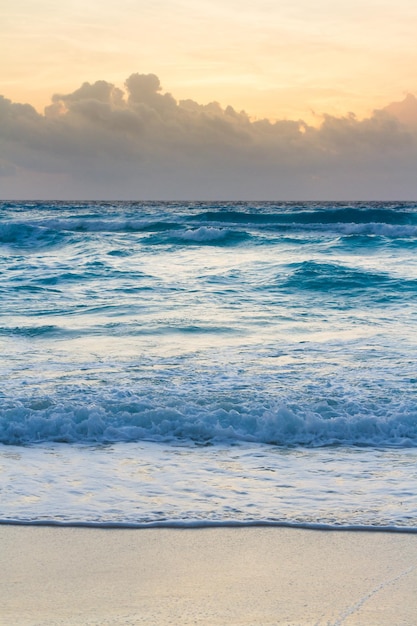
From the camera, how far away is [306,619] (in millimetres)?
2871

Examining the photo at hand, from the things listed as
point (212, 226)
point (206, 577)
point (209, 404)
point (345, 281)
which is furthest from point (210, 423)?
point (212, 226)

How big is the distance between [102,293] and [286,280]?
13.4 ft

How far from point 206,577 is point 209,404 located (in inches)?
111

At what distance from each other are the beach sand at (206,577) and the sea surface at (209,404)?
7.3 inches

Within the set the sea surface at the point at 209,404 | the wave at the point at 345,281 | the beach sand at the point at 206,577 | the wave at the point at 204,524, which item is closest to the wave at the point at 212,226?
the wave at the point at 345,281

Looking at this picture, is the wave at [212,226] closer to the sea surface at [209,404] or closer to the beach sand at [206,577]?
the sea surface at [209,404]

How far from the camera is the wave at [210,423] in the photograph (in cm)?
544

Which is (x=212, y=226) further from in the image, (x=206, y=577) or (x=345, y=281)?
(x=206, y=577)

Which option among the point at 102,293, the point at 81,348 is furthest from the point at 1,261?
the point at 81,348

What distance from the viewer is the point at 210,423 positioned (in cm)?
563

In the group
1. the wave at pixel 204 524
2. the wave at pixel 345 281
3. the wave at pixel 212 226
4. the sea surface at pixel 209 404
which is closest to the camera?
the wave at pixel 204 524

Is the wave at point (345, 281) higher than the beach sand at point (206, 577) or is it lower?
higher

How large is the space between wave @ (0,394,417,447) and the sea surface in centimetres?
2

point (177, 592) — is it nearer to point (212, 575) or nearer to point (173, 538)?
point (212, 575)
